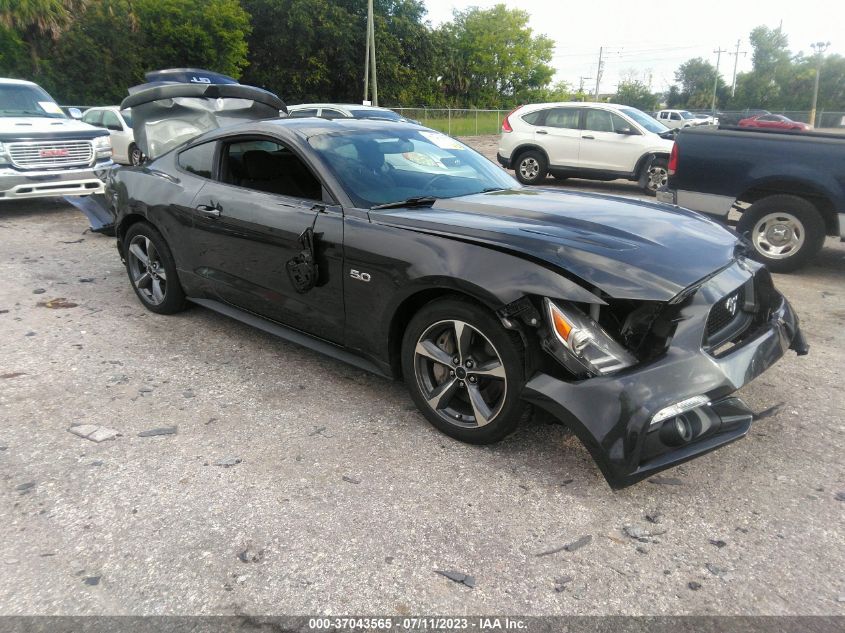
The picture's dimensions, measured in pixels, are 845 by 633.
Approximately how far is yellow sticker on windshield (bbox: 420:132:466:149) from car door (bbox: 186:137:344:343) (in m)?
1.04

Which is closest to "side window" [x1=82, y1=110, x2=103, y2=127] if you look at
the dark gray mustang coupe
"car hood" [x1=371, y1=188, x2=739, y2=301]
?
the dark gray mustang coupe

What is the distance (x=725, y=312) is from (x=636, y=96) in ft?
307

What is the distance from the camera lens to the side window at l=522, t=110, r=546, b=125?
43.7ft

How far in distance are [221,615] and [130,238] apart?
3.84 m

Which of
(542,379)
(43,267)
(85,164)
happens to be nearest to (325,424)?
(542,379)

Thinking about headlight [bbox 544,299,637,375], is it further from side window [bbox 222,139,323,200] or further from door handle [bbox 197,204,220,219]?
door handle [bbox 197,204,220,219]

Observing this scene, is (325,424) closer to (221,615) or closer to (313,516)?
(313,516)

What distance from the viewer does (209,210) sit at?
4367 millimetres

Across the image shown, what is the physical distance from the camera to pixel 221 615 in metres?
2.17

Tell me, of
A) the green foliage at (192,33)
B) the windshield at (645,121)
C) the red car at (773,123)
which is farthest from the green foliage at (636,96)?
the windshield at (645,121)

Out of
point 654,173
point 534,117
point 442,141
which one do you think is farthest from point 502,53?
point 442,141

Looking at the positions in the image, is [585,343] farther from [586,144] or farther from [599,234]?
[586,144]

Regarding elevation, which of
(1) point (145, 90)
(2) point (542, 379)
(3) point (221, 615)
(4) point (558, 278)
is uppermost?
(1) point (145, 90)

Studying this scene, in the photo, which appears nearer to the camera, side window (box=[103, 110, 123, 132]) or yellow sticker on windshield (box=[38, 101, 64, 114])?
yellow sticker on windshield (box=[38, 101, 64, 114])
